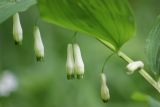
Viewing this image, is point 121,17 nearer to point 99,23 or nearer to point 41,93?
point 99,23

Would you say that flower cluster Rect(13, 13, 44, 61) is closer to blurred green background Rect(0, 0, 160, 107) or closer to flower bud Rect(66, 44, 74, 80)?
flower bud Rect(66, 44, 74, 80)

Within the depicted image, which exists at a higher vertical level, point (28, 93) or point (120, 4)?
point (28, 93)

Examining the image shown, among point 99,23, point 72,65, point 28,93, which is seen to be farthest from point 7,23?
point 99,23

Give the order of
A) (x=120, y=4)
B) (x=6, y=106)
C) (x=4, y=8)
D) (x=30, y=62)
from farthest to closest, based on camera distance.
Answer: (x=30, y=62) < (x=6, y=106) < (x=4, y=8) < (x=120, y=4)

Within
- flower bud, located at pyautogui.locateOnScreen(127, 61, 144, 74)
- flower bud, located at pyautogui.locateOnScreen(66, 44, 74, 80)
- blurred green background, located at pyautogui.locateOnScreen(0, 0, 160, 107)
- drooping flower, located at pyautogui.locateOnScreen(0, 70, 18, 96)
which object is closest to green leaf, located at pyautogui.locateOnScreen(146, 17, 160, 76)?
flower bud, located at pyautogui.locateOnScreen(127, 61, 144, 74)

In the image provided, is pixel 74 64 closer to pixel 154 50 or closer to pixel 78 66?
pixel 78 66

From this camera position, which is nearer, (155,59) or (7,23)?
(155,59)
